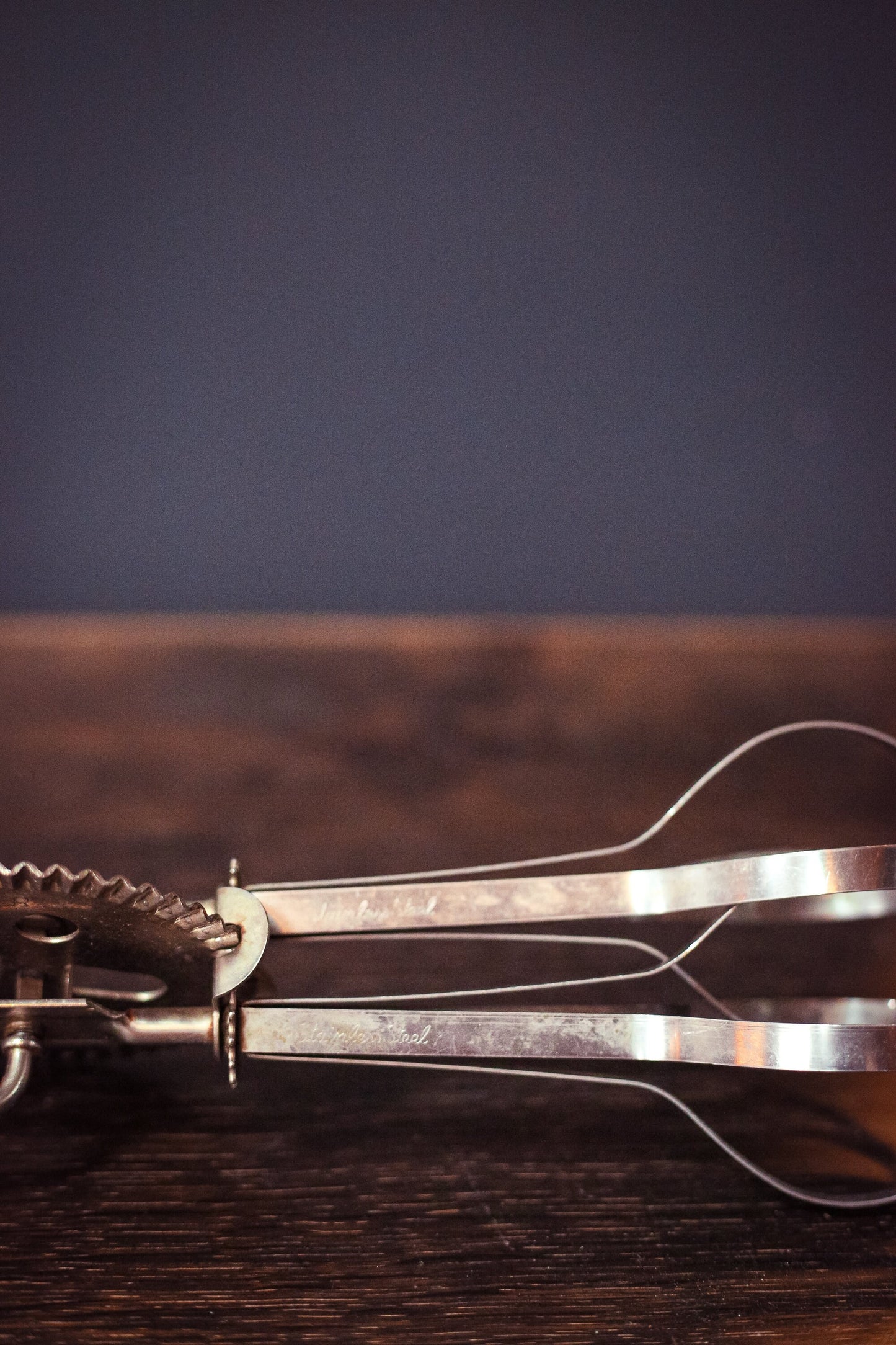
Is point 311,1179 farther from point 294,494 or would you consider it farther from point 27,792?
point 294,494

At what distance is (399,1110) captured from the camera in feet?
1.09

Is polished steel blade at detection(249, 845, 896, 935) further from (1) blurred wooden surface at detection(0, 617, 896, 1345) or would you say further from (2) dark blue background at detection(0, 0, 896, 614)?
(2) dark blue background at detection(0, 0, 896, 614)

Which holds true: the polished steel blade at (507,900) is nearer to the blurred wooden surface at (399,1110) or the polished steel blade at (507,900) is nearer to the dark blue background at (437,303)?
the blurred wooden surface at (399,1110)

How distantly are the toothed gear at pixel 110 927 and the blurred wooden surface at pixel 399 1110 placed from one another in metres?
0.06

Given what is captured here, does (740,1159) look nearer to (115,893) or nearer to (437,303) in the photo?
(115,893)

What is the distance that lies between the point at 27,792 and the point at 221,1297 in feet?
1.07

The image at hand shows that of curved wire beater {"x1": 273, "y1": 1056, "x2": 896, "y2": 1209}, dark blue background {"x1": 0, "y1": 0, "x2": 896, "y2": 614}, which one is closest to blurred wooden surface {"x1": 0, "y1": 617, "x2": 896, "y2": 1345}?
curved wire beater {"x1": 273, "y1": 1056, "x2": 896, "y2": 1209}

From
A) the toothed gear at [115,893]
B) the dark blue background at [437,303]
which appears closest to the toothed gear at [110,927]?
the toothed gear at [115,893]

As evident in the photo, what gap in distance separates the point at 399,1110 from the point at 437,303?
542 mm

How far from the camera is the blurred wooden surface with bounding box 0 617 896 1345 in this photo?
266 millimetres

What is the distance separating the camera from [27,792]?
533 mm

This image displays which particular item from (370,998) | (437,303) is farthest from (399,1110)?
(437,303)

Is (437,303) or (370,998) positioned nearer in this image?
(370,998)

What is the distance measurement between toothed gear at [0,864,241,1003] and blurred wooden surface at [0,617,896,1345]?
0.06 metres
